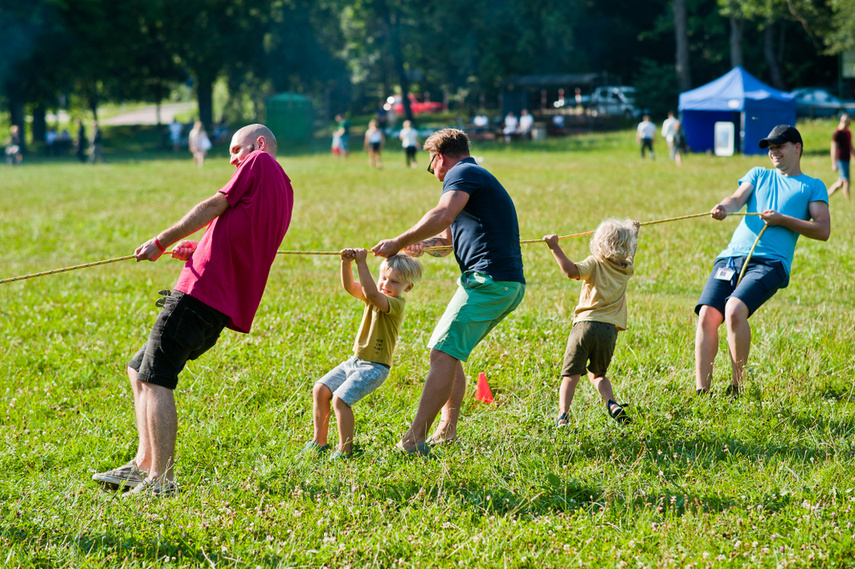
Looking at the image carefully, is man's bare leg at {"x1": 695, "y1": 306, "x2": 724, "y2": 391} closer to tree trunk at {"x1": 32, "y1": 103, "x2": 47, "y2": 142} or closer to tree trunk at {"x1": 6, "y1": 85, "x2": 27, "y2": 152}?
tree trunk at {"x1": 6, "y1": 85, "x2": 27, "y2": 152}

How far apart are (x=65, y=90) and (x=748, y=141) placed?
4122 centimetres

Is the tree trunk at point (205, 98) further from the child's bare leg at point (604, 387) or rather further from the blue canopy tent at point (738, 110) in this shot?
the child's bare leg at point (604, 387)

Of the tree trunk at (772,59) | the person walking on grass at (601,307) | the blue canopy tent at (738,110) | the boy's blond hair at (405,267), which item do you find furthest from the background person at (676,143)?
the boy's blond hair at (405,267)

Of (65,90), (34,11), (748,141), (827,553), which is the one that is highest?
(34,11)

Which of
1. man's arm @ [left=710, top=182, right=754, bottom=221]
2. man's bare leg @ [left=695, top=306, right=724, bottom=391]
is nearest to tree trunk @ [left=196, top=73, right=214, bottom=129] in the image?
man's arm @ [left=710, top=182, right=754, bottom=221]

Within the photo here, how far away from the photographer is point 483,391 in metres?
→ 5.80

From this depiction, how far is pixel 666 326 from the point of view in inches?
286

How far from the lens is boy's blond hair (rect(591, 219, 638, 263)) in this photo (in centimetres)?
523

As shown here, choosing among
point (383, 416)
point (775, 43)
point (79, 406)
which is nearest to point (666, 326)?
point (383, 416)

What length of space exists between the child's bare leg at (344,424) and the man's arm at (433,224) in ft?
3.05

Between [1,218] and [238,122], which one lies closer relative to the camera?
[1,218]

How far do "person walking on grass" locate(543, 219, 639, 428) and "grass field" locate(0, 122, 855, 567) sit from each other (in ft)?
0.83

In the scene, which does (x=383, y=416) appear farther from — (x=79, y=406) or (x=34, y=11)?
(x=34, y=11)

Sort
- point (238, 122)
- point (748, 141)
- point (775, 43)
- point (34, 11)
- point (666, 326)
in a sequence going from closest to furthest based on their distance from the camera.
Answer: point (666, 326)
point (748, 141)
point (34, 11)
point (775, 43)
point (238, 122)
